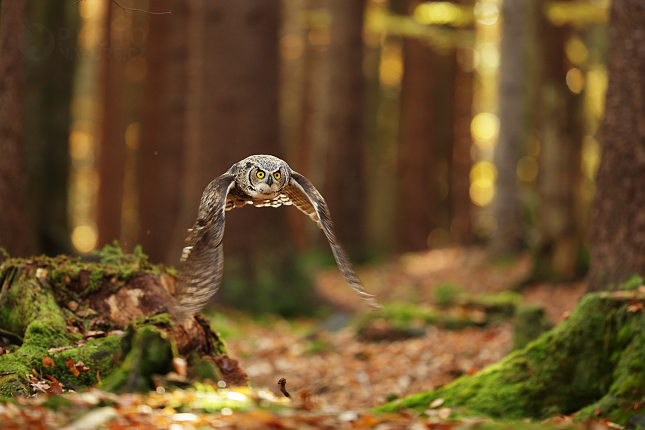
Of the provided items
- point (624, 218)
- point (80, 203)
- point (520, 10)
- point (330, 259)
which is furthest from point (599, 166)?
point (80, 203)

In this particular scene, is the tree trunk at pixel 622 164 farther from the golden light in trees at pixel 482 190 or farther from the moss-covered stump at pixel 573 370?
the golden light in trees at pixel 482 190

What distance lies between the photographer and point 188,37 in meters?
16.7

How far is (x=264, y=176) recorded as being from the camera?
4.17 meters

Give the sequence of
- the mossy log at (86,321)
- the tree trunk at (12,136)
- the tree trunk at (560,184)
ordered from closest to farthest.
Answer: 1. the mossy log at (86,321)
2. the tree trunk at (12,136)
3. the tree trunk at (560,184)

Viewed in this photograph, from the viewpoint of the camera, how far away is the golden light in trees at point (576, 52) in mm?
12358

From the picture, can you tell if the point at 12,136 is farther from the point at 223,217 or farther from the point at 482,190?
the point at 482,190

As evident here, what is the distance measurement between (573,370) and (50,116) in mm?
8926

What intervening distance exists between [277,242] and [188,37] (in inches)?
309

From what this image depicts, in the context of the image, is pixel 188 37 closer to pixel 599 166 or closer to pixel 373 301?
pixel 599 166

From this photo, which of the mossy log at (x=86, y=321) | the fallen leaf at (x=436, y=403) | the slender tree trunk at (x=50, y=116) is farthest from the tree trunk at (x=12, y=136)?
the fallen leaf at (x=436, y=403)

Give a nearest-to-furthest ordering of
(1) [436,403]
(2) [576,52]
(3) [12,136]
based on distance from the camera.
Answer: (1) [436,403]
(3) [12,136]
(2) [576,52]

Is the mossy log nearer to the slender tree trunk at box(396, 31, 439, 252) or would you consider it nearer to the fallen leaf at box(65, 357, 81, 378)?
the fallen leaf at box(65, 357, 81, 378)

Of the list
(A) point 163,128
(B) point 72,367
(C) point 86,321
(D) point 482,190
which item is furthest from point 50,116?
(D) point 482,190

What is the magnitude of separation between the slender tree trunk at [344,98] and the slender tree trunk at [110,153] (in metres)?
6.45
